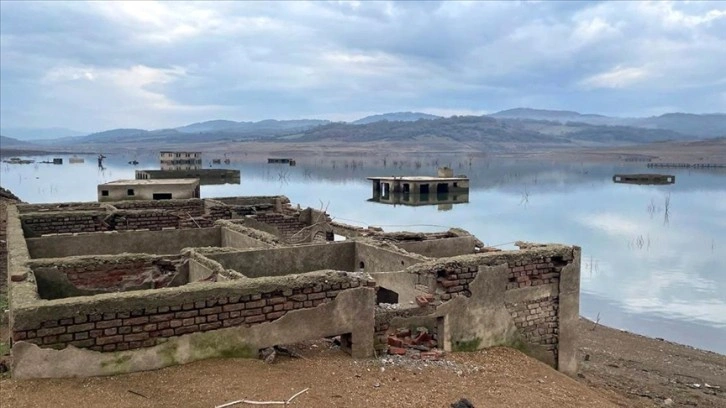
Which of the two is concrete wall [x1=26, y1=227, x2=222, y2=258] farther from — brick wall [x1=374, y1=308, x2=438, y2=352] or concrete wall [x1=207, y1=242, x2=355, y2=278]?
brick wall [x1=374, y1=308, x2=438, y2=352]

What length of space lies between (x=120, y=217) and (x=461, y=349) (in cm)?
952

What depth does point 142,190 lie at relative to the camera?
23.0 meters

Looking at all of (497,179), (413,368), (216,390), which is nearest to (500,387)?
(413,368)

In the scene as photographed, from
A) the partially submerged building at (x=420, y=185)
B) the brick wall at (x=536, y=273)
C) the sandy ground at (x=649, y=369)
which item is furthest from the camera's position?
the partially submerged building at (x=420, y=185)

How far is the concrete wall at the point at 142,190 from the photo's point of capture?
22.2 m

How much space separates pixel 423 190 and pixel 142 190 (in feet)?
117

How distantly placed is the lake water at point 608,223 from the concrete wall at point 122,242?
14.8m

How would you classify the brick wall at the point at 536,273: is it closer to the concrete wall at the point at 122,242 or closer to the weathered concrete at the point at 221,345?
the weathered concrete at the point at 221,345

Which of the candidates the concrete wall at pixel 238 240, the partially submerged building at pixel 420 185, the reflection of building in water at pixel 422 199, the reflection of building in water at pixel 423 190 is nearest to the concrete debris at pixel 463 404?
the concrete wall at pixel 238 240

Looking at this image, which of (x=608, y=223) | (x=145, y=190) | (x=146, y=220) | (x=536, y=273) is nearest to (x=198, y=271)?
(x=536, y=273)

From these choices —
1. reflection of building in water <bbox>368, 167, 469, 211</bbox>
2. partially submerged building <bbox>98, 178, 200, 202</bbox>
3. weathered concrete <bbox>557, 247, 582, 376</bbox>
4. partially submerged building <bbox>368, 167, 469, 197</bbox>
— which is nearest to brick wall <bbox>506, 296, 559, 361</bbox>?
weathered concrete <bbox>557, 247, 582, 376</bbox>

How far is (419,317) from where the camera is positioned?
8.50 meters

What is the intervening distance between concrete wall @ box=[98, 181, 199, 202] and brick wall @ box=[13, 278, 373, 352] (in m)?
16.5

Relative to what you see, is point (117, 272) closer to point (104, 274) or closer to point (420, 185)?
point (104, 274)
